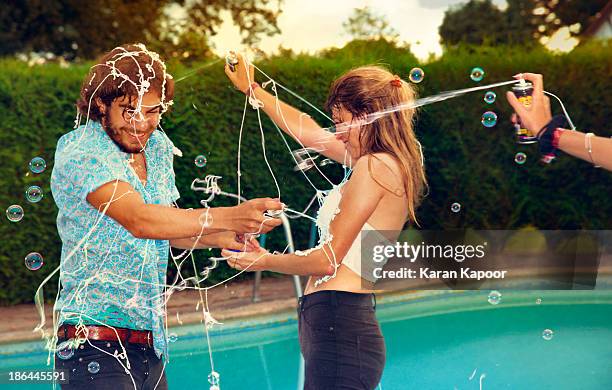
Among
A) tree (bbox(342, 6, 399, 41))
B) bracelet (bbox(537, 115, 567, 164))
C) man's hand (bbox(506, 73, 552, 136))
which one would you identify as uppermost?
tree (bbox(342, 6, 399, 41))

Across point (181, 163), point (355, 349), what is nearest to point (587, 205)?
point (181, 163)

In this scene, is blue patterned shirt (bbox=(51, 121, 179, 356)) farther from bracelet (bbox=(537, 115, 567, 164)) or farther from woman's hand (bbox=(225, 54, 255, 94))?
bracelet (bbox=(537, 115, 567, 164))

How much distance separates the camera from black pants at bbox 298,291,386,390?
104 inches

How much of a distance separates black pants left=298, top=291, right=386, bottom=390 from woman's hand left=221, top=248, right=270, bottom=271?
206 mm

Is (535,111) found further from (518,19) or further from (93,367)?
(518,19)

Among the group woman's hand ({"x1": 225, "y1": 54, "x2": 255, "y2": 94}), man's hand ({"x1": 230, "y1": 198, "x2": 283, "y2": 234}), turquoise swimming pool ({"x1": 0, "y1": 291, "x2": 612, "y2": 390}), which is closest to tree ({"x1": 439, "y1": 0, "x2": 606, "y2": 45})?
turquoise swimming pool ({"x1": 0, "y1": 291, "x2": 612, "y2": 390})

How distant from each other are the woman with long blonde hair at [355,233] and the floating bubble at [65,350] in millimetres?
607

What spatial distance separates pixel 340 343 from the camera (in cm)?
264

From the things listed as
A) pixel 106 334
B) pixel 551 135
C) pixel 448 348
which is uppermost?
pixel 448 348

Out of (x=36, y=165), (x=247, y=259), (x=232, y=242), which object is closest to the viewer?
(x=247, y=259)

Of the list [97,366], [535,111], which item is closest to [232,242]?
[97,366]

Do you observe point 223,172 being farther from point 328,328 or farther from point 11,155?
point 328,328

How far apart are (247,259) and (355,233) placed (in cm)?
39

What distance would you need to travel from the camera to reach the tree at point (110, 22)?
16797 millimetres
